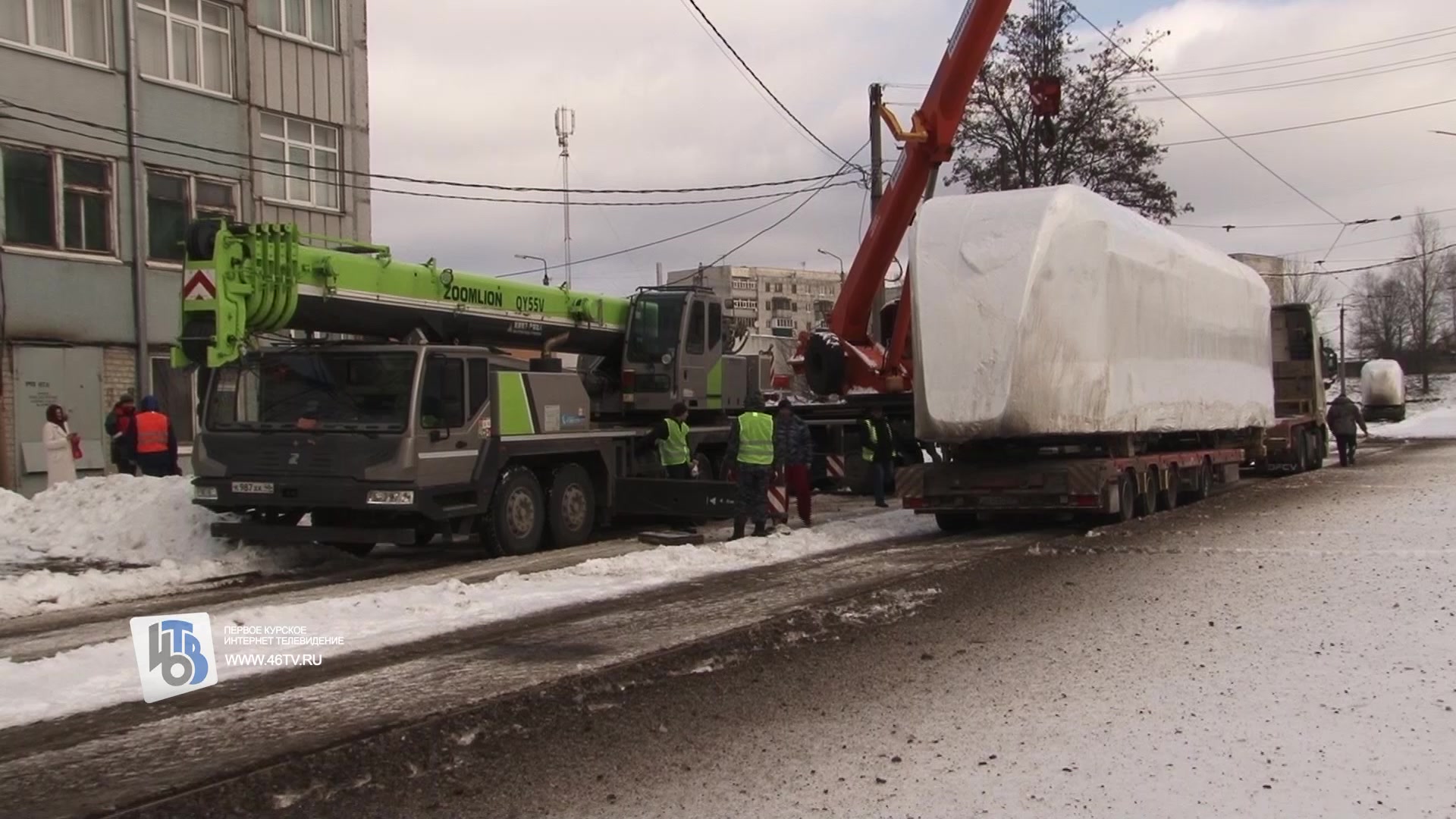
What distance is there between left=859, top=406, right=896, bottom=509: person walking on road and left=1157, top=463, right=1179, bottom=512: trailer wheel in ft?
13.2

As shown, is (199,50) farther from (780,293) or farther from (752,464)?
(780,293)

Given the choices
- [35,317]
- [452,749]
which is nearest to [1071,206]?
[452,749]

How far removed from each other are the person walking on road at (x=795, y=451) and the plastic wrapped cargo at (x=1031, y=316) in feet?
6.45

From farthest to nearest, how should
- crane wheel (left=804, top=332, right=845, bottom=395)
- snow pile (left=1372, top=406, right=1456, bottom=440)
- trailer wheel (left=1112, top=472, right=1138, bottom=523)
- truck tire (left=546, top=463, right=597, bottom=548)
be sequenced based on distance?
snow pile (left=1372, top=406, right=1456, bottom=440) → crane wheel (left=804, top=332, right=845, bottom=395) → trailer wheel (left=1112, top=472, right=1138, bottom=523) → truck tire (left=546, top=463, right=597, bottom=548)

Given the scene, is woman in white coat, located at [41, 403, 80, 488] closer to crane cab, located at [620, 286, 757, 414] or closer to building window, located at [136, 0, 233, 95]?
crane cab, located at [620, 286, 757, 414]

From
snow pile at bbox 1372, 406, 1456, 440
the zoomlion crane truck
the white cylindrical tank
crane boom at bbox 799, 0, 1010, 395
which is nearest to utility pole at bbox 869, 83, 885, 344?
crane boom at bbox 799, 0, 1010, 395

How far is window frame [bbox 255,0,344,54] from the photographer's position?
23.9 meters

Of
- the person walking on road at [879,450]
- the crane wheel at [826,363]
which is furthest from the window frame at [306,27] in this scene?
the person walking on road at [879,450]

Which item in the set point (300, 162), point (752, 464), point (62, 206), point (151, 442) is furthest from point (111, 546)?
point (300, 162)

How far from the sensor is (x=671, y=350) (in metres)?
16.7

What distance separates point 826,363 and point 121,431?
34.2ft

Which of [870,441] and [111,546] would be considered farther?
[870,441]

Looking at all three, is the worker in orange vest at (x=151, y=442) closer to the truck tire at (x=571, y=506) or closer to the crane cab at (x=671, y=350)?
→ the truck tire at (x=571, y=506)

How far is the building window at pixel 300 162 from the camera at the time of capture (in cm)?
2405
